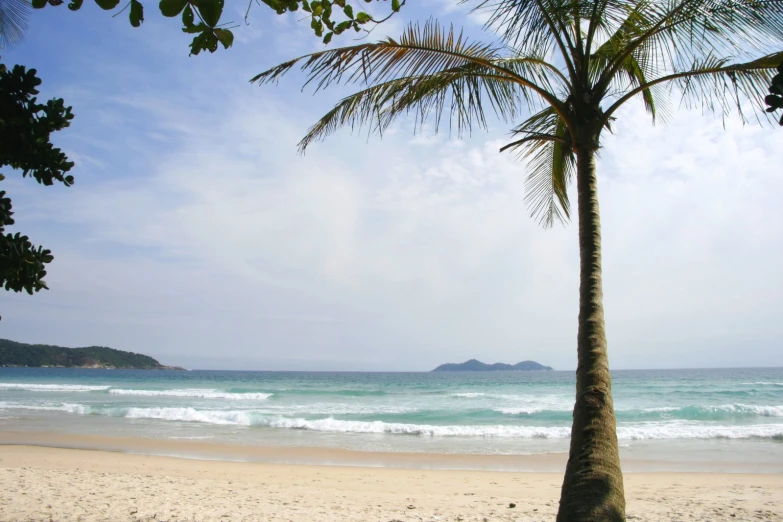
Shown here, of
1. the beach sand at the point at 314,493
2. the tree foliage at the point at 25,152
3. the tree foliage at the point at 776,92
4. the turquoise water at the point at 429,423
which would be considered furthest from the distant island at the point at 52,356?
the tree foliage at the point at 776,92

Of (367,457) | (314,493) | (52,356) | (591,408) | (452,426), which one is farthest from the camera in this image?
(52,356)

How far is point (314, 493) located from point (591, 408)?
454cm

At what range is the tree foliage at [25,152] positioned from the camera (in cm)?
231

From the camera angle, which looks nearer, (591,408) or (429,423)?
(591,408)

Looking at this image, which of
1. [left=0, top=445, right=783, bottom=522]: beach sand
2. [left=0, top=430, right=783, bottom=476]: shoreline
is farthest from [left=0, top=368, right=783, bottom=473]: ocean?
[left=0, top=445, right=783, bottom=522]: beach sand

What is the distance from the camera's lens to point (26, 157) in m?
2.49

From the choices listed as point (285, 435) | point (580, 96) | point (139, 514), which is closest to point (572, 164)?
point (580, 96)

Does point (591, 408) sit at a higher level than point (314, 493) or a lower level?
higher

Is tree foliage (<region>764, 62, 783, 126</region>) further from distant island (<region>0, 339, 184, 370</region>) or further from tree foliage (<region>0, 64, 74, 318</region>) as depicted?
distant island (<region>0, 339, 184, 370</region>)

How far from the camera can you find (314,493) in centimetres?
681

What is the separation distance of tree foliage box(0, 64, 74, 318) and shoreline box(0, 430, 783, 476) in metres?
7.87

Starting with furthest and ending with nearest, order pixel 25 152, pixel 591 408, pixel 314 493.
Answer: pixel 314 493
pixel 591 408
pixel 25 152

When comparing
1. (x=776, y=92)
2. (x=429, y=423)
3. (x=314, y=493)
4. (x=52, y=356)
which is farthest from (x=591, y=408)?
(x=52, y=356)

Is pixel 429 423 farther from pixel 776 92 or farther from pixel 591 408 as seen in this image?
pixel 776 92
